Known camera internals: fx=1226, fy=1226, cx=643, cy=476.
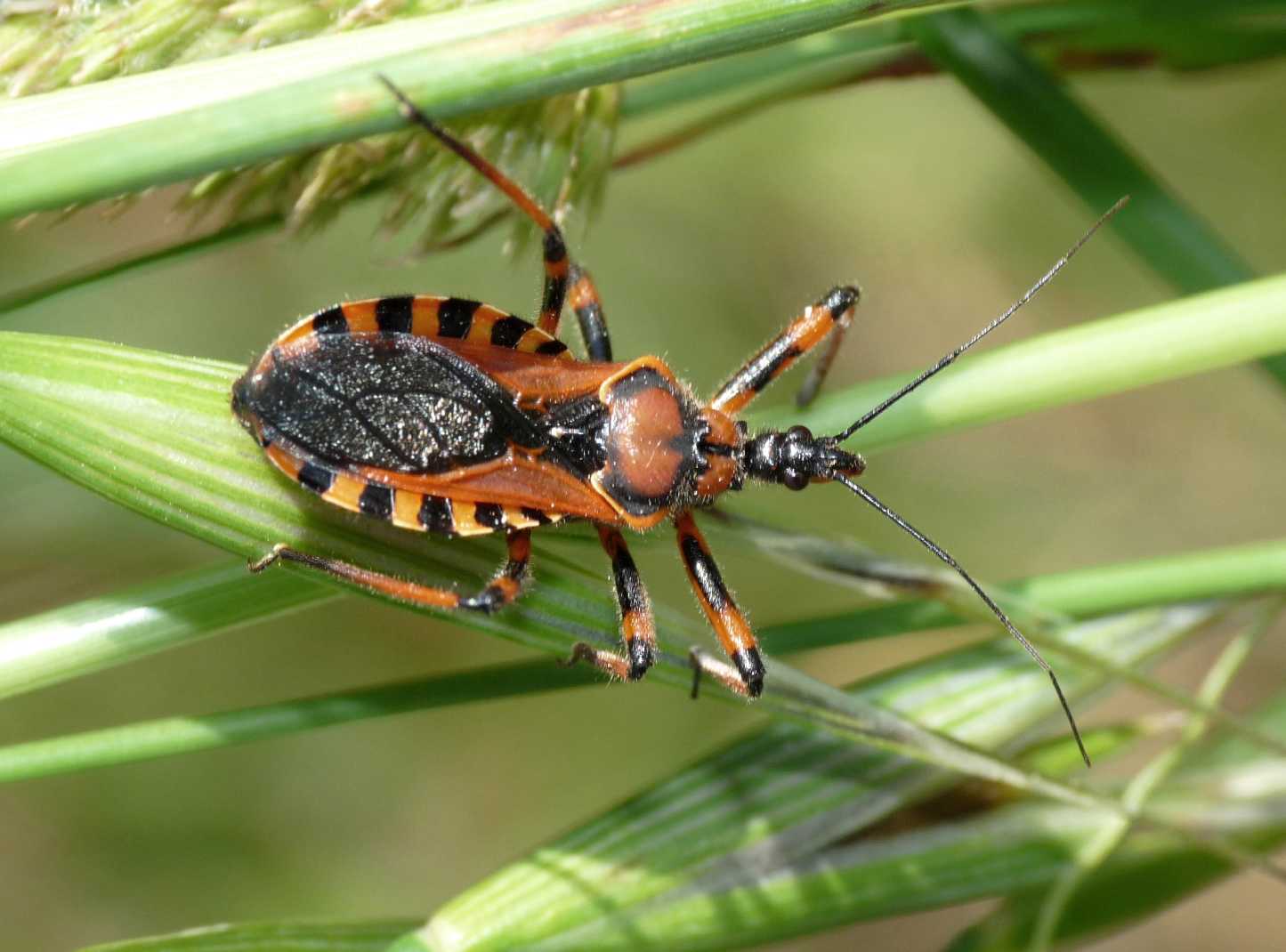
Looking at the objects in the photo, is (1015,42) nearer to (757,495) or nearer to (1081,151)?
(1081,151)

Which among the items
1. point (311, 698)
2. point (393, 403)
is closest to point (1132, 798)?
point (311, 698)

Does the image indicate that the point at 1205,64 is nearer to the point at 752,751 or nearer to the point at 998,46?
the point at 998,46

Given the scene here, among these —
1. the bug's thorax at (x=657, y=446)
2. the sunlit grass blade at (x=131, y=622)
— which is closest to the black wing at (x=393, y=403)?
the bug's thorax at (x=657, y=446)

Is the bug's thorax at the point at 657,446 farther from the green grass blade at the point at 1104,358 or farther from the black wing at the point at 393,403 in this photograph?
the green grass blade at the point at 1104,358

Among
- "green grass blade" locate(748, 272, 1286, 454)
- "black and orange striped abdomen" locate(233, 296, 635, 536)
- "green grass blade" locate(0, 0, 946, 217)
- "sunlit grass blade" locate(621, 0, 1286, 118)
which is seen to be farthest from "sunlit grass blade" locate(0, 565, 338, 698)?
"sunlit grass blade" locate(621, 0, 1286, 118)

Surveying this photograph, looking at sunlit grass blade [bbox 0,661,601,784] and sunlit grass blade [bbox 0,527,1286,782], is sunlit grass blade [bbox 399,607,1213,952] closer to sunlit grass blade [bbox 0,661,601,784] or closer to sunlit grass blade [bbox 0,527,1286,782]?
sunlit grass blade [bbox 0,527,1286,782]

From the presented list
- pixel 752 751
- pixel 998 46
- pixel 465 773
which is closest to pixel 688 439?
pixel 752 751

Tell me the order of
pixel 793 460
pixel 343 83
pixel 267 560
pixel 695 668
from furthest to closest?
1. pixel 793 460
2. pixel 695 668
3. pixel 267 560
4. pixel 343 83
